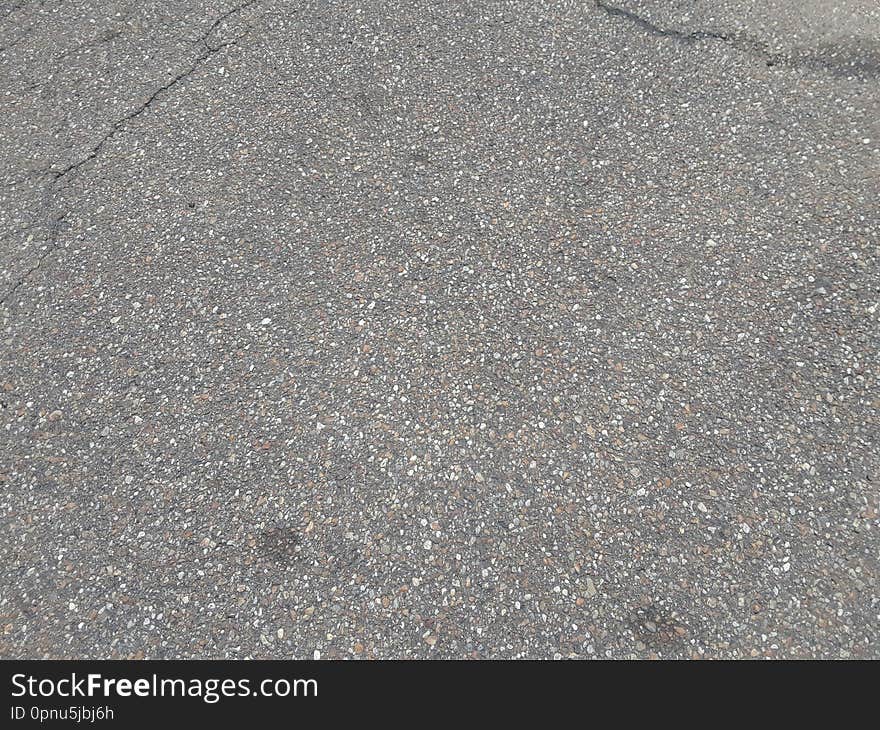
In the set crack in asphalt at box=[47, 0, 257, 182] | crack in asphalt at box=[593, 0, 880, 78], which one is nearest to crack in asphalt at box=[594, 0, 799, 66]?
crack in asphalt at box=[593, 0, 880, 78]

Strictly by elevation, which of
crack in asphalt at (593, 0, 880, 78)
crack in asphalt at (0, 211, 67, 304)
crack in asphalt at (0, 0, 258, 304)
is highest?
crack in asphalt at (593, 0, 880, 78)

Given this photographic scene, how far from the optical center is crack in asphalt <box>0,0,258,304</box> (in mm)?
3377

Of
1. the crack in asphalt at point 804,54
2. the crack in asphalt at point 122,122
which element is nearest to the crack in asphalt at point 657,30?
A: the crack in asphalt at point 804,54

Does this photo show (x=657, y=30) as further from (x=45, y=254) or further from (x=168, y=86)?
(x=45, y=254)

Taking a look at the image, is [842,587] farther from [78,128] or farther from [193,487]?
[78,128]

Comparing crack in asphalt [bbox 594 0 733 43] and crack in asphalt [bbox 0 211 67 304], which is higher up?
crack in asphalt [bbox 594 0 733 43]

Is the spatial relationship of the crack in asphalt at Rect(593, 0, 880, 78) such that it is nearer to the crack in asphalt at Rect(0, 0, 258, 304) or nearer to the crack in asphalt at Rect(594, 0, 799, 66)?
the crack in asphalt at Rect(594, 0, 799, 66)

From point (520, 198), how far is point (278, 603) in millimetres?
2094

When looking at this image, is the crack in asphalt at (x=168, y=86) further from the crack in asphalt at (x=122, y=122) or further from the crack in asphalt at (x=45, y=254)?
the crack in asphalt at (x=45, y=254)

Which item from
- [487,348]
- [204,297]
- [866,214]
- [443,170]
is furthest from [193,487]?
[866,214]

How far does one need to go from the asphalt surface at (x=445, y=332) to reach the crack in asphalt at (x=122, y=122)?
18mm

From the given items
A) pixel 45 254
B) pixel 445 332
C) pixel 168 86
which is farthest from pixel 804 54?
pixel 45 254

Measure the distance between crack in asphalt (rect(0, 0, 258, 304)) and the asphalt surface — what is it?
0.06 ft

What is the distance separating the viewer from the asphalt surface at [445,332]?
97.3 inches
